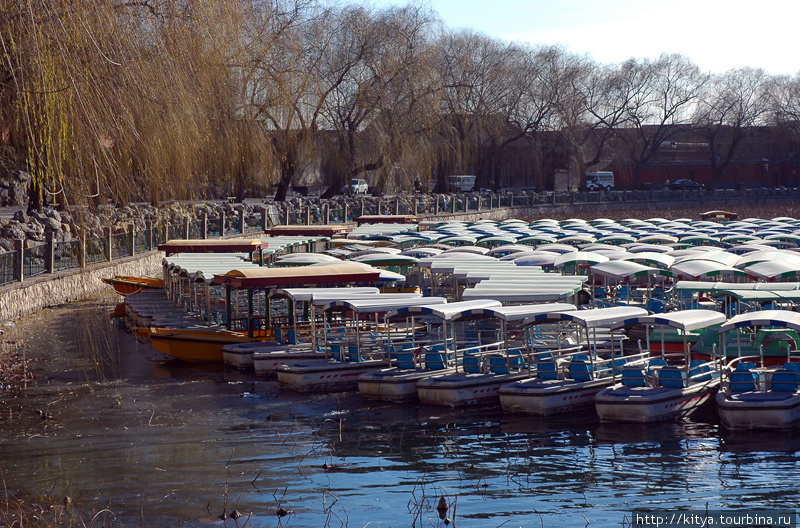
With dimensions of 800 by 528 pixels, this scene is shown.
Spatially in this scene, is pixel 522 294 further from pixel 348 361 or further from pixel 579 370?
pixel 348 361

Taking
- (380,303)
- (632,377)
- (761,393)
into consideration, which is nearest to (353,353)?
(380,303)

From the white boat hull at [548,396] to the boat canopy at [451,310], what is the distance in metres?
1.79

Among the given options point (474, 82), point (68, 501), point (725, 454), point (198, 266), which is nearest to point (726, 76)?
point (474, 82)

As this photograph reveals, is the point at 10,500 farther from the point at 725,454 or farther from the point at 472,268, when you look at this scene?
the point at 472,268

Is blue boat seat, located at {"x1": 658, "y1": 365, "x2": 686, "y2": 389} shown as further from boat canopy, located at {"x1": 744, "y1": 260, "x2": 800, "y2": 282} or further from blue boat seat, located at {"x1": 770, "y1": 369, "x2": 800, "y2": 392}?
boat canopy, located at {"x1": 744, "y1": 260, "x2": 800, "y2": 282}

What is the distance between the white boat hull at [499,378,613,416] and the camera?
15844 mm

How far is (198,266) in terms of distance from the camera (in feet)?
82.8

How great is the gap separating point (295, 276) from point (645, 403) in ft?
31.2

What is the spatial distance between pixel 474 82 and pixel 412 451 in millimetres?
54011

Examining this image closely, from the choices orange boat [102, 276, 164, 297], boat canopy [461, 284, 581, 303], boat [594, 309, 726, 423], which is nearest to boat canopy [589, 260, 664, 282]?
boat canopy [461, 284, 581, 303]

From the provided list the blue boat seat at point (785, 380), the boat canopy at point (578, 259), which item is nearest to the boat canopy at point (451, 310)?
the blue boat seat at point (785, 380)

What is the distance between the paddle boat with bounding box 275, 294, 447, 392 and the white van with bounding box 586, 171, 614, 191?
71.2m

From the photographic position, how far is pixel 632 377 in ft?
51.6

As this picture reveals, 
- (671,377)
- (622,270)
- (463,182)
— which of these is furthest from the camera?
(463,182)
